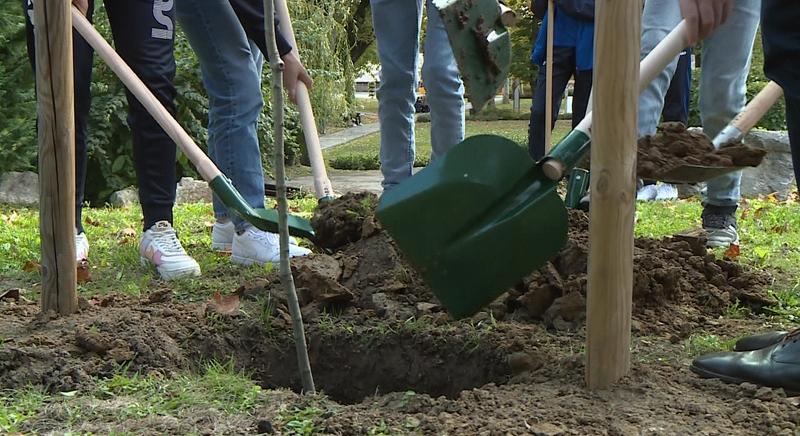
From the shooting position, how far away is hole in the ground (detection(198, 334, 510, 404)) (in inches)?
90.4

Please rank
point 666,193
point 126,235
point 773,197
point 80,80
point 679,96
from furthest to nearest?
point 773,197, point 666,193, point 679,96, point 126,235, point 80,80

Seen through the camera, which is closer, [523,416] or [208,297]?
[523,416]

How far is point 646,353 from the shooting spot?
2.07 metres

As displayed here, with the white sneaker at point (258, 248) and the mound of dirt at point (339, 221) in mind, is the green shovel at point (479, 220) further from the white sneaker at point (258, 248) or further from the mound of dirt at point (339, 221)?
the white sneaker at point (258, 248)

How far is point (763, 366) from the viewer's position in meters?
1.81

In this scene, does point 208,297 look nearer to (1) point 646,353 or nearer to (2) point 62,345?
(2) point 62,345

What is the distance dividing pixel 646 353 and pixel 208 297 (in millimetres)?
1461

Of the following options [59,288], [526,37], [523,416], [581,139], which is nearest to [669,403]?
[523,416]

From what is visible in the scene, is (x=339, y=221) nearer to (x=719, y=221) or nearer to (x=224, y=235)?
(x=224, y=235)

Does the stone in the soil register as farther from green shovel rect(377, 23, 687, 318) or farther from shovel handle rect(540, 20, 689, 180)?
shovel handle rect(540, 20, 689, 180)

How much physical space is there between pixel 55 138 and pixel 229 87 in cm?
111

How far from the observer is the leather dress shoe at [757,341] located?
2.03m

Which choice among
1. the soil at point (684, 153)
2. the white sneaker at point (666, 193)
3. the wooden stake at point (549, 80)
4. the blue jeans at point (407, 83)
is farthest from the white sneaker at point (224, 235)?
the white sneaker at point (666, 193)

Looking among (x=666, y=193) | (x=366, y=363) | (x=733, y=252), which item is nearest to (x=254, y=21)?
(x=366, y=363)
